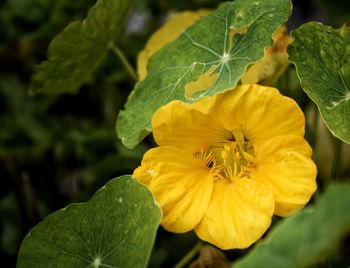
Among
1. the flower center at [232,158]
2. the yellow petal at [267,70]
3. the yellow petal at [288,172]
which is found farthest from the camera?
the yellow petal at [267,70]

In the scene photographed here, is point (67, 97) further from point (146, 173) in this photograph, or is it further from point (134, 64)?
point (146, 173)

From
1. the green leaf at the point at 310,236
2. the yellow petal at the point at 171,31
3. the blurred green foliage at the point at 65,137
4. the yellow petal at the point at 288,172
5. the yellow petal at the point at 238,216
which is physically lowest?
the blurred green foliage at the point at 65,137

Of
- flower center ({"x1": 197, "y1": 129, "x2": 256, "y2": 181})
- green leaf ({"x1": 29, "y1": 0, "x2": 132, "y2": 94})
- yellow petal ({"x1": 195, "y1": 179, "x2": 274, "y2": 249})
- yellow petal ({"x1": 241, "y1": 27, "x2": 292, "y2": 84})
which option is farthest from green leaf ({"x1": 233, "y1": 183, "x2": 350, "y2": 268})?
green leaf ({"x1": 29, "y1": 0, "x2": 132, "y2": 94})

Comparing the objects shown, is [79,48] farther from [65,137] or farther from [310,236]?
[310,236]

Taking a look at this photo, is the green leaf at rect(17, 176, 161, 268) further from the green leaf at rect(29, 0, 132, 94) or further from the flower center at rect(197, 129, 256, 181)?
the green leaf at rect(29, 0, 132, 94)

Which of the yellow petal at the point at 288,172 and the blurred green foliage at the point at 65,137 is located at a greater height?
the yellow petal at the point at 288,172

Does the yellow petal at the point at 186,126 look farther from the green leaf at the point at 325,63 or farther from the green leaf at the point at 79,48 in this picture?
the green leaf at the point at 79,48

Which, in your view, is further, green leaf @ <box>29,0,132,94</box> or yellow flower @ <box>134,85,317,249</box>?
green leaf @ <box>29,0,132,94</box>

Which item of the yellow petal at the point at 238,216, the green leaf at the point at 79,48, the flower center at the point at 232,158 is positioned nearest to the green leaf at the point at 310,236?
the yellow petal at the point at 238,216
